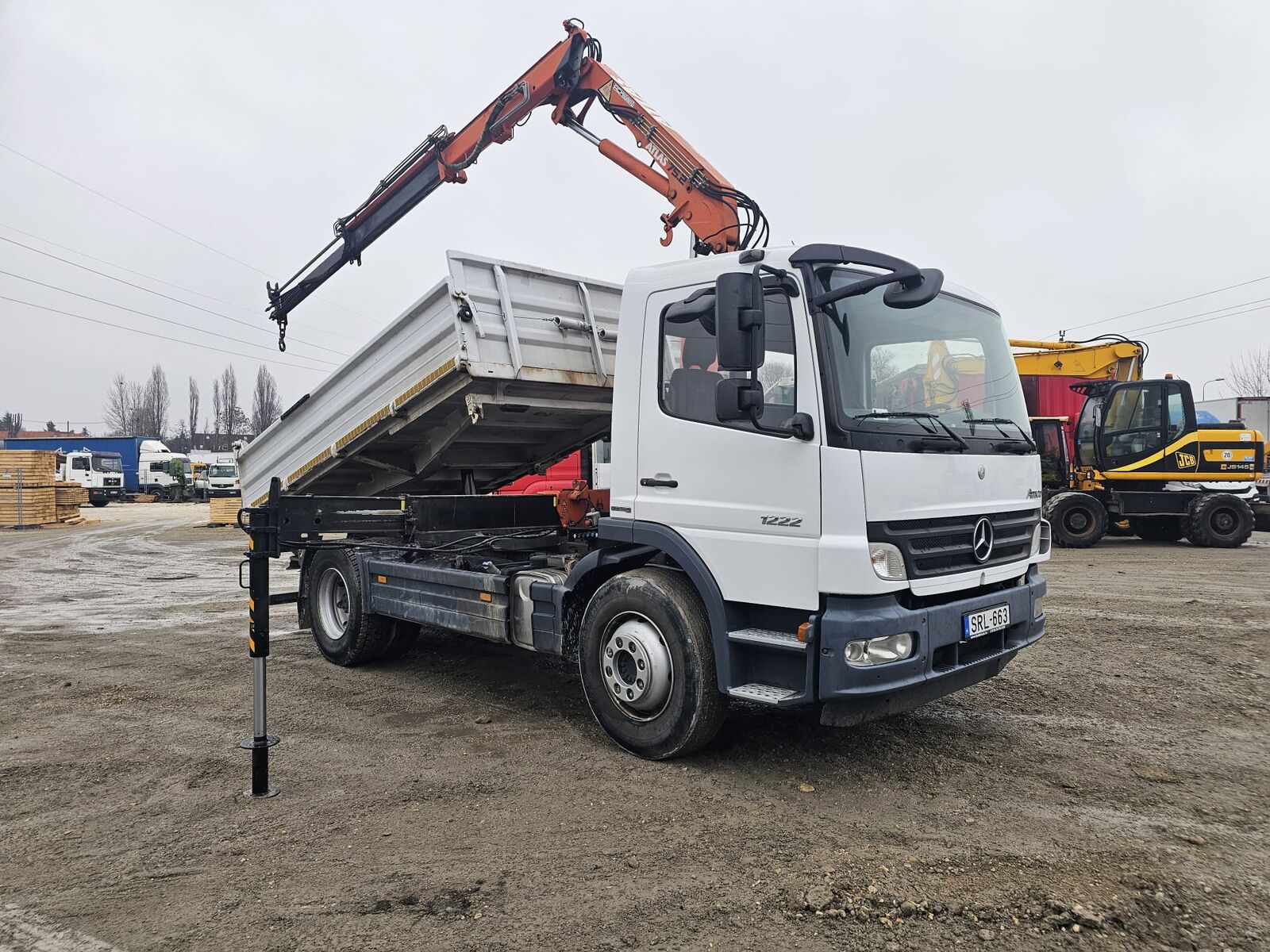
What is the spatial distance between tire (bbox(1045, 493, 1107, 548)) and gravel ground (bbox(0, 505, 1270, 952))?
854 cm

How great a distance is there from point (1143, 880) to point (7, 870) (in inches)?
178

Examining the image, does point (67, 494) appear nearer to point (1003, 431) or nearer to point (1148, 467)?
point (1148, 467)

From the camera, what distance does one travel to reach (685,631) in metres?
4.50

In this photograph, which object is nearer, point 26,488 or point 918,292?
point 918,292

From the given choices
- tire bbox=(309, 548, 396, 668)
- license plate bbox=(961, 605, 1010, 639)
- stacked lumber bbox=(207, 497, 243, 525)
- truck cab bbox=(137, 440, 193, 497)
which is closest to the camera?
license plate bbox=(961, 605, 1010, 639)

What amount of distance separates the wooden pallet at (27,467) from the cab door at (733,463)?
27137mm

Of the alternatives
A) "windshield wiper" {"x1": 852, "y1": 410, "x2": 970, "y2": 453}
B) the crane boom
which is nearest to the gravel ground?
"windshield wiper" {"x1": 852, "y1": 410, "x2": 970, "y2": 453}

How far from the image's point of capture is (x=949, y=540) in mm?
4402

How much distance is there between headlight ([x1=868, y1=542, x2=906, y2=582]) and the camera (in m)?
4.06

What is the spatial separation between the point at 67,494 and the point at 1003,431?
29956 millimetres

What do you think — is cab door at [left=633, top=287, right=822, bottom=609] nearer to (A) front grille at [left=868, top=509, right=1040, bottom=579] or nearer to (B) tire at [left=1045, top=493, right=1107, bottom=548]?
(A) front grille at [left=868, top=509, right=1040, bottom=579]

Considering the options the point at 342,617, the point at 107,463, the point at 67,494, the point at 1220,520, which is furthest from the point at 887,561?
the point at 107,463

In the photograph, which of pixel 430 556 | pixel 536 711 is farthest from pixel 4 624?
pixel 536 711

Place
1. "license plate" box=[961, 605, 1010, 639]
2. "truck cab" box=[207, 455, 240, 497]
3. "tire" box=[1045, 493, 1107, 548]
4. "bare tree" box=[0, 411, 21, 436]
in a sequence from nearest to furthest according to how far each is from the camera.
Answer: "license plate" box=[961, 605, 1010, 639] → "tire" box=[1045, 493, 1107, 548] → "truck cab" box=[207, 455, 240, 497] → "bare tree" box=[0, 411, 21, 436]
